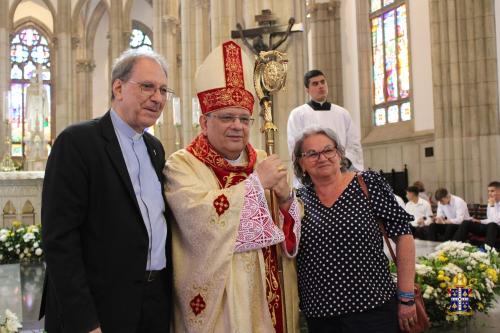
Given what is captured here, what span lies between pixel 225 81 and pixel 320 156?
20.0 inches

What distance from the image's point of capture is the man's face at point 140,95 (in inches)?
88.6

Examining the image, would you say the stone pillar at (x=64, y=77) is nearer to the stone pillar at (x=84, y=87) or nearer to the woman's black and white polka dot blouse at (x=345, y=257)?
the stone pillar at (x=84, y=87)

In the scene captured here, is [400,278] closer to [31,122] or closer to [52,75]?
[31,122]

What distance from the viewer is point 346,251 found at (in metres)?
2.50

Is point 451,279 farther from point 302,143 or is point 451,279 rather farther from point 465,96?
point 465,96

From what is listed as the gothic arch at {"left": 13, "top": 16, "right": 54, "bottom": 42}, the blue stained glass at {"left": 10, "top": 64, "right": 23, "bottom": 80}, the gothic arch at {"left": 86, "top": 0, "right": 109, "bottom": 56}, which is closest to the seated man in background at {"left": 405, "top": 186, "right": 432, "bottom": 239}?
the gothic arch at {"left": 86, "top": 0, "right": 109, "bottom": 56}

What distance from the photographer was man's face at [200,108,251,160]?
7.88ft

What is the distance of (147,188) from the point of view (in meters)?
2.28

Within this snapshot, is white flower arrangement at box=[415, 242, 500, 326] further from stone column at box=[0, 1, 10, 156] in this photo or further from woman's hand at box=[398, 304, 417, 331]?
stone column at box=[0, 1, 10, 156]

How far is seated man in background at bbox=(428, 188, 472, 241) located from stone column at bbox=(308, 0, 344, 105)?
9.41 metres

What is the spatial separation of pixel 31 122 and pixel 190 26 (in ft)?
17.8

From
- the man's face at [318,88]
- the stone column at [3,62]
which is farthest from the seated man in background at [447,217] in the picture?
the stone column at [3,62]

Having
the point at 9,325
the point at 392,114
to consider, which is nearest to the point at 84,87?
the point at 392,114

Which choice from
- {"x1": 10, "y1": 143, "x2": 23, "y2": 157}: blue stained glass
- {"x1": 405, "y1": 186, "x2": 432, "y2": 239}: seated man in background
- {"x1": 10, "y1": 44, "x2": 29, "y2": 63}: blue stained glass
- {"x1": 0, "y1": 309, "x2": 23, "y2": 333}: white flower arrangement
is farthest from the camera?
{"x1": 10, "y1": 44, "x2": 29, "y2": 63}: blue stained glass
